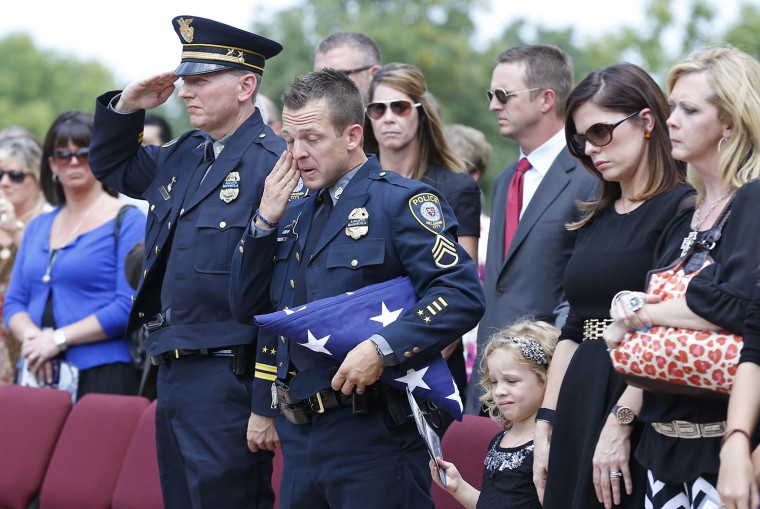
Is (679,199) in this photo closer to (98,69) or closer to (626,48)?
(626,48)

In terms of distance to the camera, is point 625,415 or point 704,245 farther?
point 625,415

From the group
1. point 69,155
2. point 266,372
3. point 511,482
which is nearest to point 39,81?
point 69,155

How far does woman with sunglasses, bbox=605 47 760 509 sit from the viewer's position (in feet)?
11.2

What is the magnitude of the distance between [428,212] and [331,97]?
2.02ft

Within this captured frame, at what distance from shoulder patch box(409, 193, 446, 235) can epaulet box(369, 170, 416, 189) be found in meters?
0.07

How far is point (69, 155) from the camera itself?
7379 mm

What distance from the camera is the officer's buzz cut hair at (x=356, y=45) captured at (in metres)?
7.14

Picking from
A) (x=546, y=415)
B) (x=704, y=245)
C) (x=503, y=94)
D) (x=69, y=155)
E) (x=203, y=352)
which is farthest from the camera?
(x=69, y=155)

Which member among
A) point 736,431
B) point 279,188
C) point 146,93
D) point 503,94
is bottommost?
point 736,431

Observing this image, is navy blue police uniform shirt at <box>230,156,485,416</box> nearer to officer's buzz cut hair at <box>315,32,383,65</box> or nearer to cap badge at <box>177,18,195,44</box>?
cap badge at <box>177,18,195,44</box>

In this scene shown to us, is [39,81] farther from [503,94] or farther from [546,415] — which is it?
[546,415]

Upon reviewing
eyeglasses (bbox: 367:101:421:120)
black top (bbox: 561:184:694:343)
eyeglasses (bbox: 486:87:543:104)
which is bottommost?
black top (bbox: 561:184:694:343)

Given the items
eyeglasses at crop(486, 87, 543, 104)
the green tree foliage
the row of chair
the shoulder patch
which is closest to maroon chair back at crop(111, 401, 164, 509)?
the row of chair

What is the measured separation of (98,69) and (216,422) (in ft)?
259
